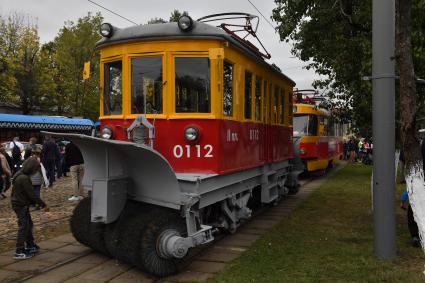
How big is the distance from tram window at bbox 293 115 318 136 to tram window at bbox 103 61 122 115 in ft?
37.7

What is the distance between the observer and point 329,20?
15.2m

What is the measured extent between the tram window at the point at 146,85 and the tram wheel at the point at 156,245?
1690mm

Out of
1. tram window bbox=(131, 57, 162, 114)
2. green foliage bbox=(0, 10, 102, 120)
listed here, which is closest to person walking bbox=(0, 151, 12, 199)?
tram window bbox=(131, 57, 162, 114)

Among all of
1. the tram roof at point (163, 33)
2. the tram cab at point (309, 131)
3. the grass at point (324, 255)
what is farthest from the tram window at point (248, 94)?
the tram cab at point (309, 131)

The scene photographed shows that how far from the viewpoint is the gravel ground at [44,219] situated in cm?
857

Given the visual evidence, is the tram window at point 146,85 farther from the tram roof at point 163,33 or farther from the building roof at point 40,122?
the building roof at point 40,122

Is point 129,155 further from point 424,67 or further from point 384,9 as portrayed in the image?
point 424,67

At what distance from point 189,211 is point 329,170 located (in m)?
17.9

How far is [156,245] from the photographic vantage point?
606 centimetres

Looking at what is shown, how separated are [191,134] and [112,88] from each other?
157 centimetres

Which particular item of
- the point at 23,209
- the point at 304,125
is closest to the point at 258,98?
the point at 23,209

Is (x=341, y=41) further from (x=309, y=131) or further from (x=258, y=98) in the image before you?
(x=258, y=98)

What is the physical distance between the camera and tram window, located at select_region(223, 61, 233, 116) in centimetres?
748

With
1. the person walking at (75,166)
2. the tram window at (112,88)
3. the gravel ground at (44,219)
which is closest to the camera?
the tram window at (112,88)
